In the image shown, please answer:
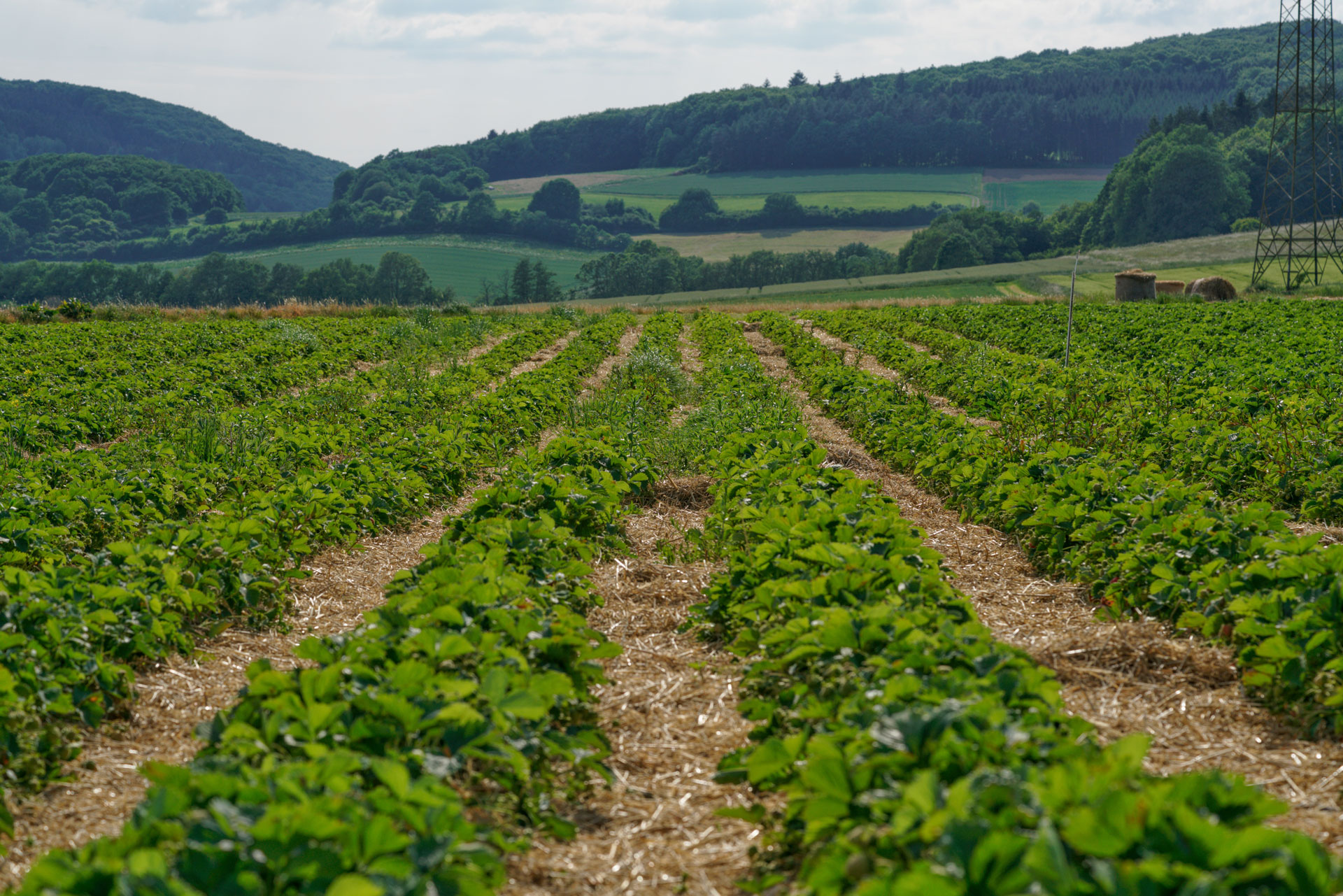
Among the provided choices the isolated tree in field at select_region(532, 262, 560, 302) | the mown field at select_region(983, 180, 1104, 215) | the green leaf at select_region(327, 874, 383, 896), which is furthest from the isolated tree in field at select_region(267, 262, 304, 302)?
the mown field at select_region(983, 180, 1104, 215)

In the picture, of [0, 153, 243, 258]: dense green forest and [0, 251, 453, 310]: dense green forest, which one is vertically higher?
[0, 153, 243, 258]: dense green forest

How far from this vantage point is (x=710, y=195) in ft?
378

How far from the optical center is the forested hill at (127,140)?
597 ft

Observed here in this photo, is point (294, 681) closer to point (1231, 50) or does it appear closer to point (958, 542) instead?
Answer: point (958, 542)

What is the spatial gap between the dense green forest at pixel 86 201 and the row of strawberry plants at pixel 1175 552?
12130cm

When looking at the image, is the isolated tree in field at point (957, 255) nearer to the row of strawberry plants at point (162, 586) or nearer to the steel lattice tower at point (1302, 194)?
the steel lattice tower at point (1302, 194)

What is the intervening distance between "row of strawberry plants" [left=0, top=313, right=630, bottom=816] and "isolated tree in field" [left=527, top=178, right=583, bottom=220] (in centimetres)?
10162

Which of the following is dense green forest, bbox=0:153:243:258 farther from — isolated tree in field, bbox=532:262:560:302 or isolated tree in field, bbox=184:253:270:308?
isolated tree in field, bbox=532:262:560:302

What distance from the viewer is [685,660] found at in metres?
5.24

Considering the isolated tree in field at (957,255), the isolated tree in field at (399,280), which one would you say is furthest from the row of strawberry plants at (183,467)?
the isolated tree in field at (957,255)

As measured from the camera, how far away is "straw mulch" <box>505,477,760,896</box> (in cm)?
326

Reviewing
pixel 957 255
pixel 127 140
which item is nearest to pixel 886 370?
pixel 957 255

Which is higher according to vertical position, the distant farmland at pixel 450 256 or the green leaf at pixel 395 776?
the distant farmland at pixel 450 256

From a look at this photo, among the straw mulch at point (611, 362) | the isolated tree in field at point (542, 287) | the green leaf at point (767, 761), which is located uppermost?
the isolated tree in field at point (542, 287)
